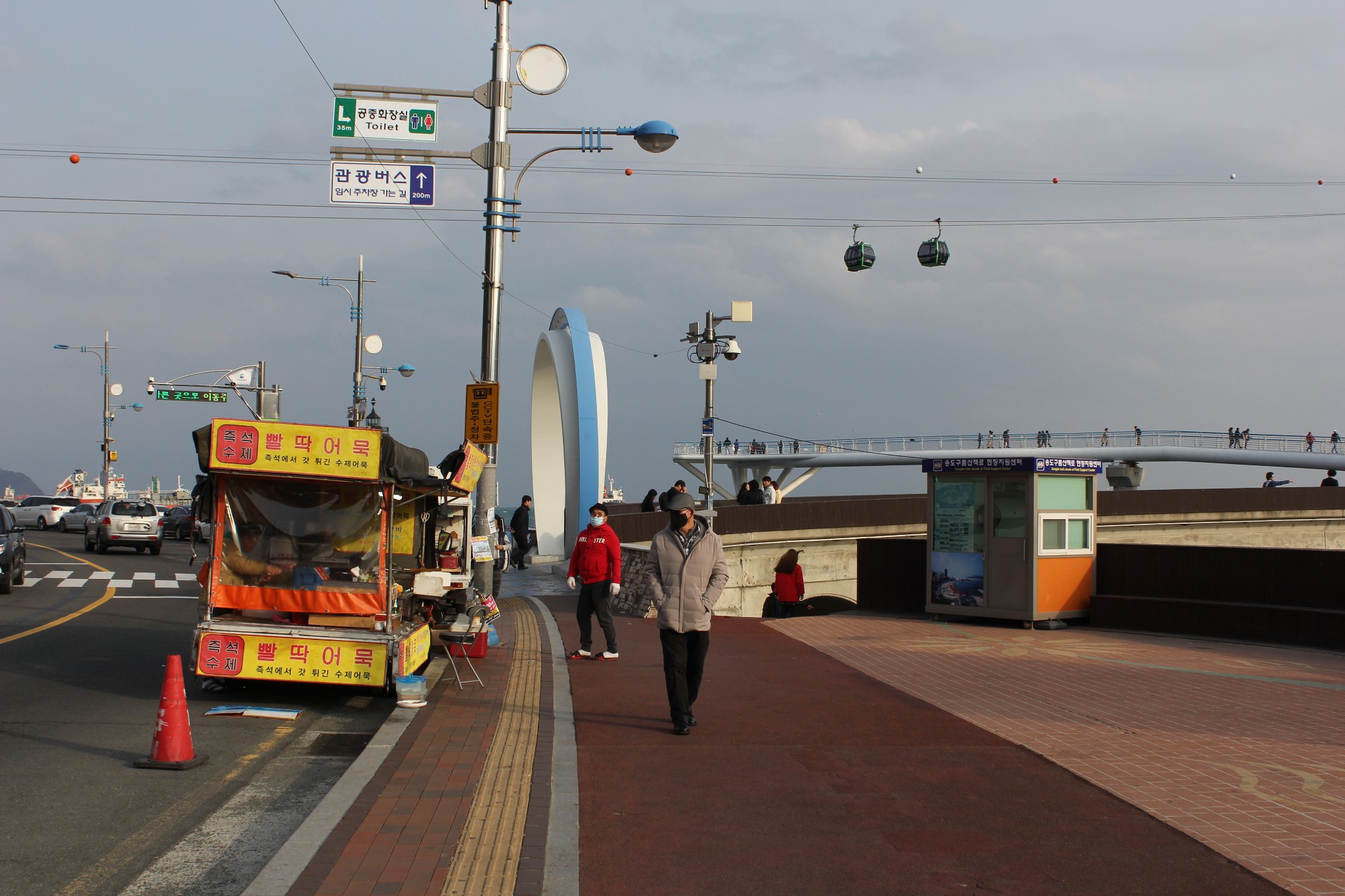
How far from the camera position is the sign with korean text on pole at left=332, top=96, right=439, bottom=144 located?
513 inches

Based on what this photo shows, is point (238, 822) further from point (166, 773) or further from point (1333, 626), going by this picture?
point (1333, 626)

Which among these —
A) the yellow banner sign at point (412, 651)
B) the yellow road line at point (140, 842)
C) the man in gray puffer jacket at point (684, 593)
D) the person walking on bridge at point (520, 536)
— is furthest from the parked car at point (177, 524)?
the yellow road line at point (140, 842)

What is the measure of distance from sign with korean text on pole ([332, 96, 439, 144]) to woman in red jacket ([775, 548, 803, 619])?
9800 mm

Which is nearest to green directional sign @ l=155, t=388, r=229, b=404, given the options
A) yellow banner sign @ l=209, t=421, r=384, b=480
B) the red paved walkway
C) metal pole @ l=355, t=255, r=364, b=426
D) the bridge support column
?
metal pole @ l=355, t=255, r=364, b=426

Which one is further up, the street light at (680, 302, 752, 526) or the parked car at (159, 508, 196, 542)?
the street light at (680, 302, 752, 526)

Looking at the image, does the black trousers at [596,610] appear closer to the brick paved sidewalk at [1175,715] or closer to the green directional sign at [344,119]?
the brick paved sidewalk at [1175,715]

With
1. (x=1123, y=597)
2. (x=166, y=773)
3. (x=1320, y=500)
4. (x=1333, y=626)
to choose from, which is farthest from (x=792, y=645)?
(x=1320, y=500)

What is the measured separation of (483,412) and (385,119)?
3687 millimetres

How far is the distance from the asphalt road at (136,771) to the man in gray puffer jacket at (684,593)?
246 centimetres

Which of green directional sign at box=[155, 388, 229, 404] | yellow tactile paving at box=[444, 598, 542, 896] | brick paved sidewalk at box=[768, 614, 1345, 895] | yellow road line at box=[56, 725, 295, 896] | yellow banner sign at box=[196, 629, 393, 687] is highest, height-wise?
green directional sign at box=[155, 388, 229, 404]

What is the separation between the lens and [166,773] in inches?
290

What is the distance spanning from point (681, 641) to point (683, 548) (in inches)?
28.9

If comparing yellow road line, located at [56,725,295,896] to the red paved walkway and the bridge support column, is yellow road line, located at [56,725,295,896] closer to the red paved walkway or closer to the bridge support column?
the red paved walkway

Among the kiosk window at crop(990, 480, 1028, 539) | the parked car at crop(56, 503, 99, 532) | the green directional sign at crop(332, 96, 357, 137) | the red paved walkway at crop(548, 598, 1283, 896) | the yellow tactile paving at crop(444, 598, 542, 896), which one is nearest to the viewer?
the yellow tactile paving at crop(444, 598, 542, 896)
